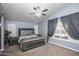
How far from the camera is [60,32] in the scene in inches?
150

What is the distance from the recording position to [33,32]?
4.75 m

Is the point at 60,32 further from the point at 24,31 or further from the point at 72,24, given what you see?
the point at 24,31

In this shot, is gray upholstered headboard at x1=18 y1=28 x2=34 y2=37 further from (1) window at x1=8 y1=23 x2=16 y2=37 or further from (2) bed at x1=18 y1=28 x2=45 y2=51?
(1) window at x1=8 y1=23 x2=16 y2=37

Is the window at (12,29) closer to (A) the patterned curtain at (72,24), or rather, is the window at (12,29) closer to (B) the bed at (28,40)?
(B) the bed at (28,40)

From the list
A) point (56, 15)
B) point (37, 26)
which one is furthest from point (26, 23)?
point (56, 15)

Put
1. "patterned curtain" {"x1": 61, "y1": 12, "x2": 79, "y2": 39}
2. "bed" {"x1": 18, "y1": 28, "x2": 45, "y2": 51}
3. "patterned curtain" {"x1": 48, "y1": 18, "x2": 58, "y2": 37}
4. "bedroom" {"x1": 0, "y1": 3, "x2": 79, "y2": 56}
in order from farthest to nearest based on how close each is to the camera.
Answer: "patterned curtain" {"x1": 48, "y1": 18, "x2": 58, "y2": 37}, "bed" {"x1": 18, "y1": 28, "x2": 45, "y2": 51}, "patterned curtain" {"x1": 61, "y1": 12, "x2": 79, "y2": 39}, "bedroom" {"x1": 0, "y1": 3, "x2": 79, "y2": 56}

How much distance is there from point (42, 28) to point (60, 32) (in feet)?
5.12

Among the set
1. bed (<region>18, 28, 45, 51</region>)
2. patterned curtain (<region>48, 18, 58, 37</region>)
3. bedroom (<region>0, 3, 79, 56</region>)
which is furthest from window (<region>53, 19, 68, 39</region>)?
bed (<region>18, 28, 45, 51</region>)

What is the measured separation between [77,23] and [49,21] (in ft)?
6.97

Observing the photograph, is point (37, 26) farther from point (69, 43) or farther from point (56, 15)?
point (69, 43)

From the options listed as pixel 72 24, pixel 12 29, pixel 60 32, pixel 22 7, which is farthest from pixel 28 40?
pixel 72 24

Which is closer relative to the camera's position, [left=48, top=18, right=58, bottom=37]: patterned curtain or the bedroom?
the bedroom

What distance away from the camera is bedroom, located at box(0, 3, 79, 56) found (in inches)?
104

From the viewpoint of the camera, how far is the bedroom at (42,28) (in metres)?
2.65
